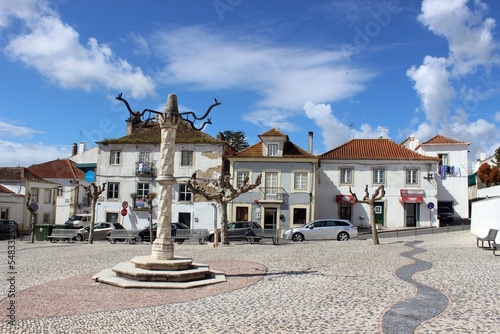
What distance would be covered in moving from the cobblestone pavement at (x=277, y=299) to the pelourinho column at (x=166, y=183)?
175 centimetres

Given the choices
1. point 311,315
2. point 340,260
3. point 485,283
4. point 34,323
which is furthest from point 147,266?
point 485,283

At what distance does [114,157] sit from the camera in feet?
121

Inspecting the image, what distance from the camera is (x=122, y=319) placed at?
24.0ft

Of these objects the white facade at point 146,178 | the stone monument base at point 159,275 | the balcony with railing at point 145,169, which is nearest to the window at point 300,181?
the white facade at point 146,178

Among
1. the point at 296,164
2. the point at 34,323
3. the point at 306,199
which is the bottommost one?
the point at 34,323

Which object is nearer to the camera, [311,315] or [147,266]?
[311,315]

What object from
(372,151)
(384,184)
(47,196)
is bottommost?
(47,196)

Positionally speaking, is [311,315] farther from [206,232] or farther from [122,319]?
[206,232]

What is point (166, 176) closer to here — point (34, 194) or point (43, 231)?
point (43, 231)

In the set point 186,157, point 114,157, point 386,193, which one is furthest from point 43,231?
point 386,193

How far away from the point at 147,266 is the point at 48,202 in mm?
37683

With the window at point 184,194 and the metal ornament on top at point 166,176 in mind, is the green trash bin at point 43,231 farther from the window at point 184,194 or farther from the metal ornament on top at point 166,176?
the metal ornament on top at point 166,176

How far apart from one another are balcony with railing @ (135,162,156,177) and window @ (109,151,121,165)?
1.83 meters

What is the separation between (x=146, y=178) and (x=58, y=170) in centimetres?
1624
